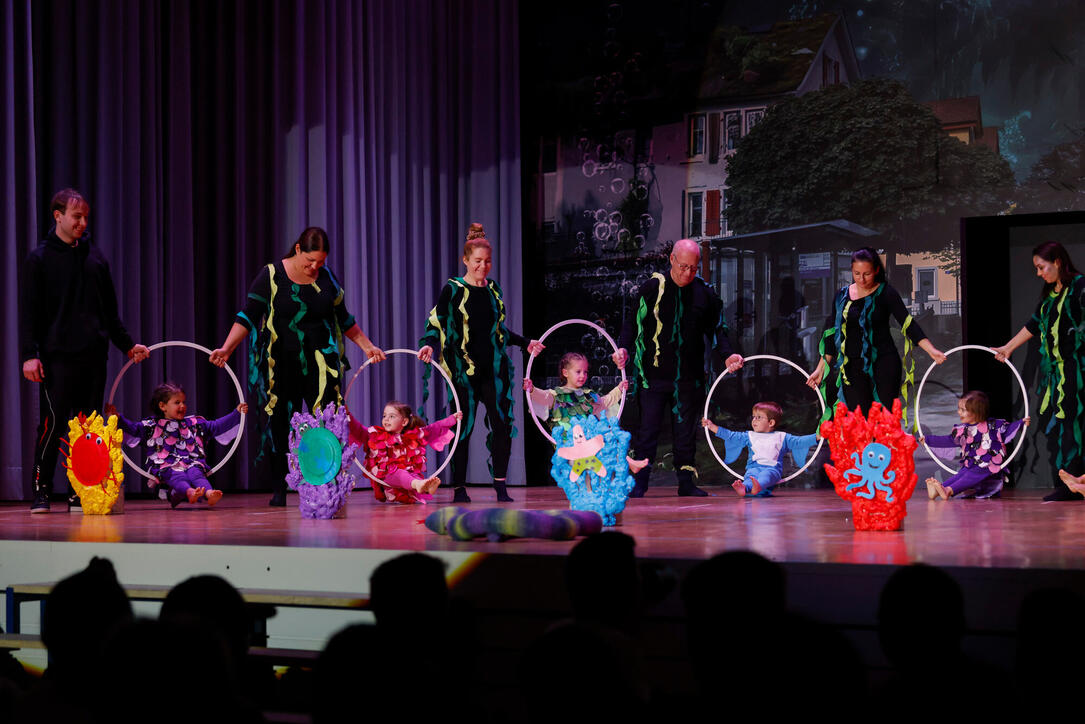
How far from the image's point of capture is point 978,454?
23.6 feet

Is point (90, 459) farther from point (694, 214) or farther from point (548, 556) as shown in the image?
point (694, 214)

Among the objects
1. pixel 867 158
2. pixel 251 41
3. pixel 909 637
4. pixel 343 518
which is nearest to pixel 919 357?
pixel 867 158

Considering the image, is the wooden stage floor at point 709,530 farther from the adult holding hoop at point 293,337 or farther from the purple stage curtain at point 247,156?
the purple stage curtain at point 247,156

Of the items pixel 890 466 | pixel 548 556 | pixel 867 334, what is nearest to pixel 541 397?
pixel 867 334

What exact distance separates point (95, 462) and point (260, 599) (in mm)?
2962

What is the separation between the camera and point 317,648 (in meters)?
3.82

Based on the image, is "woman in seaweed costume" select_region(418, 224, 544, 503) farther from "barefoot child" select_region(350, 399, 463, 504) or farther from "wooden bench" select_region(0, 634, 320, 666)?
"wooden bench" select_region(0, 634, 320, 666)

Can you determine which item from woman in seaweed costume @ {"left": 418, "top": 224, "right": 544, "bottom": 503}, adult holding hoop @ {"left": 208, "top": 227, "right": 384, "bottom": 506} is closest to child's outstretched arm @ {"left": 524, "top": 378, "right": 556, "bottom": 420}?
woman in seaweed costume @ {"left": 418, "top": 224, "right": 544, "bottom": 503}

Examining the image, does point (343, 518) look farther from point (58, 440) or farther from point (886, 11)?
point (886, 11)

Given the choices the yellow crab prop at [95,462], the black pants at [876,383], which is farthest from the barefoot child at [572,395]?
the yellow crab prop at [95,462]

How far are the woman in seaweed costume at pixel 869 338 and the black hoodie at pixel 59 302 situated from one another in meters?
4.10

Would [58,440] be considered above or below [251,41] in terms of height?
below

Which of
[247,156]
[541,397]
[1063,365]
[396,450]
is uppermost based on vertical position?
[247,156]

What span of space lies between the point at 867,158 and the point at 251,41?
4.69 metres
